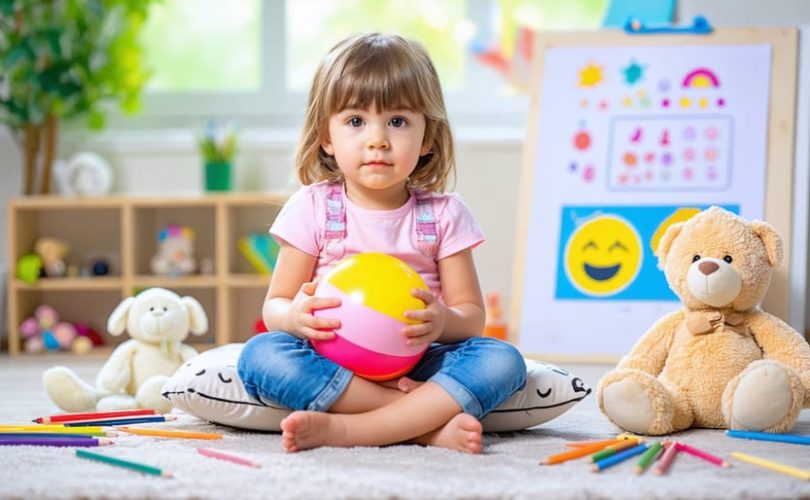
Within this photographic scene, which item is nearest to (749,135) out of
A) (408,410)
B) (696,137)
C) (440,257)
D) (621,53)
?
(696,137)

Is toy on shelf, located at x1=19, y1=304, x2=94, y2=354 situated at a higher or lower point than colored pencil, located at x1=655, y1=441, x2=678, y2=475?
lower

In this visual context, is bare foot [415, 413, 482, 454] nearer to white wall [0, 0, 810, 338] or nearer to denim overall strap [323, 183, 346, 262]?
denim overall strap [323, 183, 346, 262]

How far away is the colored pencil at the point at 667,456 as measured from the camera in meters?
1.37

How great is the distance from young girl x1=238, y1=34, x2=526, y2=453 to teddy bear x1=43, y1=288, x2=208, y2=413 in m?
0.36

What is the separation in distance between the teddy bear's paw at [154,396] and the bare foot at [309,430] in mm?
502

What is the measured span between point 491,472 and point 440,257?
19.1 inches

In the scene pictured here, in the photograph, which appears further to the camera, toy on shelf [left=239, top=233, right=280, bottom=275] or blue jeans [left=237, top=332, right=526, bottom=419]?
toy on shelf [left=239, top=233, right=280, bottom=275]

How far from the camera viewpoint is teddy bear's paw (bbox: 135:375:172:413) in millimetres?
1956

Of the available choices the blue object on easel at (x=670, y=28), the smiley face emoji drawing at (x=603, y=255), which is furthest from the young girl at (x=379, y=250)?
the blue object on easel at (x=670, y=28)

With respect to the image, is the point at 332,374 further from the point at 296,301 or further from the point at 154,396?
the point at 154,396

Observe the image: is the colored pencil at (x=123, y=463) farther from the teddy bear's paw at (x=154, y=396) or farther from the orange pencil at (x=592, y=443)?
the orange pencil at (x=592, y=443)

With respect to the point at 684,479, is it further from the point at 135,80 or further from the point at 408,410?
the point at 135,80

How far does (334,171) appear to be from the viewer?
6.15 ft

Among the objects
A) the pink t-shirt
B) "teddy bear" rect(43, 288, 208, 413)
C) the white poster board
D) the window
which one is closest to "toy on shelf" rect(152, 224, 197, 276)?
the window
